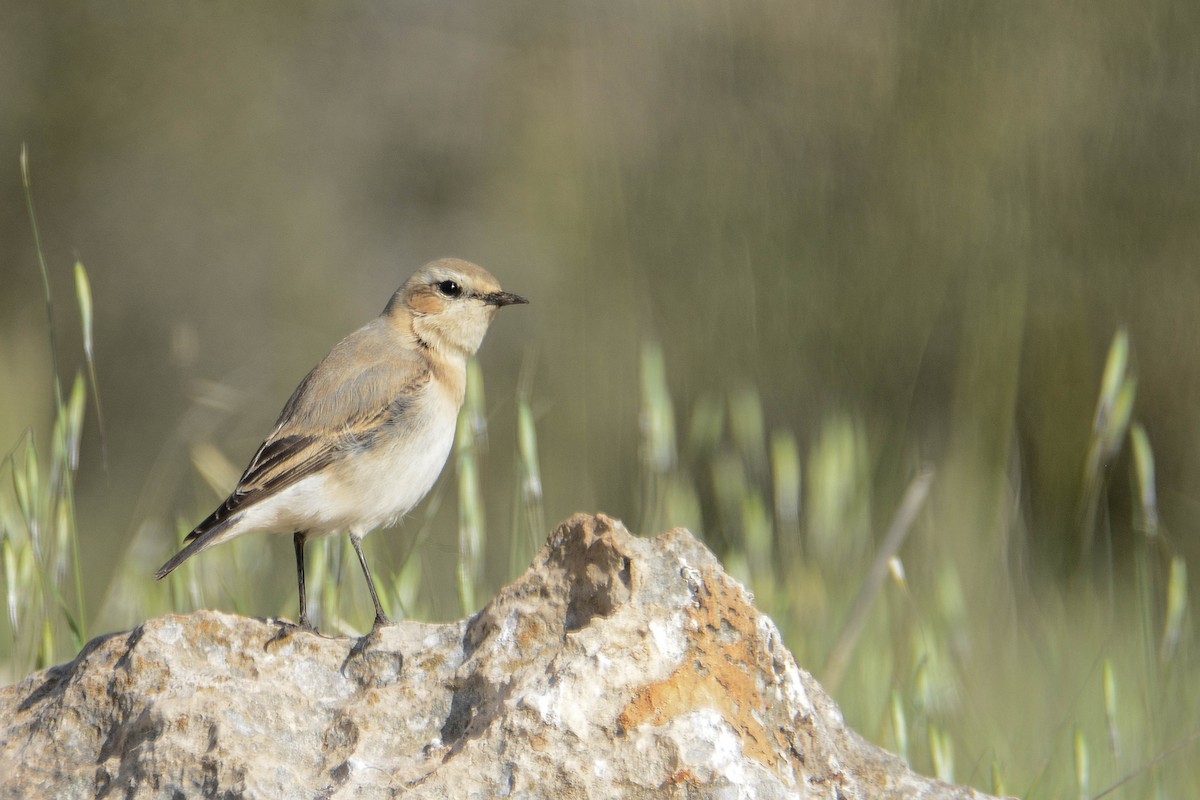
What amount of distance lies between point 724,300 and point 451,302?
5224 millimetres

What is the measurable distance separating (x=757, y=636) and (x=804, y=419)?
655cm

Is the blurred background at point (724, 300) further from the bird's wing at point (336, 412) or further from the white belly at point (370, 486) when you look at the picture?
the bird's wing at point (336, 412)

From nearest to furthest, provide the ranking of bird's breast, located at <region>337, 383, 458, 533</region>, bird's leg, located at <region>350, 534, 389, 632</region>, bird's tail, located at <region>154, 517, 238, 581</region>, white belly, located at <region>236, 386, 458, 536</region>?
bird's tail, located at <region>154, 517, 238, 581</region>, bird's leg, located at <region>350, 534, 389, 632</region>, white belly, located at <region>236, 386, 458, 536</region>, bird's breast, located at <region>337, 383, 458, 533</region>

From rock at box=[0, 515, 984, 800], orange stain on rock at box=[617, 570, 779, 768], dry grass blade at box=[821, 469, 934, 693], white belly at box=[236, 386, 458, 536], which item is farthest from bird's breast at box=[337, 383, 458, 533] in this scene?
orange stain on rock at box=[617, 570, 779, 768]

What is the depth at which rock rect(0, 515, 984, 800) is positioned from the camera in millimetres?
2350

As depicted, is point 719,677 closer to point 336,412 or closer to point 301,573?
point 301,573

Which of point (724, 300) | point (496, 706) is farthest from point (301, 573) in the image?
point (724, 300)

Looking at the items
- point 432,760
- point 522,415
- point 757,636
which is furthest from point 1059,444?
point 432,760

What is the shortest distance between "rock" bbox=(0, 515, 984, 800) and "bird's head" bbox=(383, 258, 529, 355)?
1.77 metres

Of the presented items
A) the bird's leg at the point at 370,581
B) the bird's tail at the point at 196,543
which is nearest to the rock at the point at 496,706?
the bird's tail at the point at 196,543

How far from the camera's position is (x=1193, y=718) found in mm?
3877

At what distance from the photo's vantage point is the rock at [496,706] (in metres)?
2.35

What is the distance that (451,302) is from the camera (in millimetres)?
4496

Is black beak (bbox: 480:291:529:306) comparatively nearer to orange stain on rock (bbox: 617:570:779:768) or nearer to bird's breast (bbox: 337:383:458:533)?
bird's breast (bbox: 337:383:458:533)
